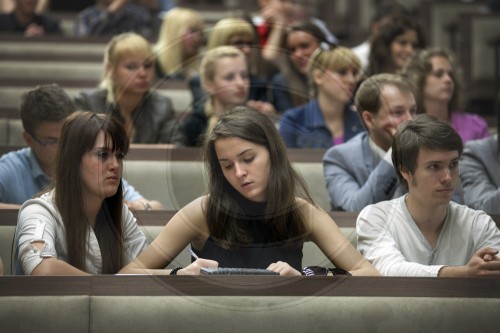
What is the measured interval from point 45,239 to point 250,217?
431 millimetres

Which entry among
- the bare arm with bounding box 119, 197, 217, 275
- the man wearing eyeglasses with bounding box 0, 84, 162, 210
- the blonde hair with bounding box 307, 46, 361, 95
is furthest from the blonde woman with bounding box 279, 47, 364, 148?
the bare arm with bounding box 119, 197, 217, 275

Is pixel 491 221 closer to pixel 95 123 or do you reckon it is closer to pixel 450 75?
pixel 95 123

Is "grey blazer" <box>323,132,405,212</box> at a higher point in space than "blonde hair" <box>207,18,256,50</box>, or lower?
lower

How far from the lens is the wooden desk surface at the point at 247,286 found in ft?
7.82

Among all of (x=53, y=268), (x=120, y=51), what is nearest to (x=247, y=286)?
(x=53, y=268)

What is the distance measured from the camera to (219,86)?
410cm

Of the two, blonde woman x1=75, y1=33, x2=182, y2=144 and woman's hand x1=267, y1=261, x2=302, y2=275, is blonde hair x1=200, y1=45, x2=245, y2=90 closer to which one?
blonde woman x1=75, y1=33, x2=182, y2=144

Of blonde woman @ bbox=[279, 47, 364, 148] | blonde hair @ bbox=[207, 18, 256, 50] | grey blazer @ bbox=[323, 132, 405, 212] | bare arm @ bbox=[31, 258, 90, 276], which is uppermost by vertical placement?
blonde hair @ bbox=[207, 18, 256, 50]

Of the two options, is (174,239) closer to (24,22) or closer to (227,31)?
(227,31)

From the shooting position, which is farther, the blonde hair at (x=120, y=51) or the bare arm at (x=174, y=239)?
the blonde hair at (x=120, y=51)

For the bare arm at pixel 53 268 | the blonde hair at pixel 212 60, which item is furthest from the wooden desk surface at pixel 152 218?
the blonde hair at pixel 212 60

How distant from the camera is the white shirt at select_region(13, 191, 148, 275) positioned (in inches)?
104

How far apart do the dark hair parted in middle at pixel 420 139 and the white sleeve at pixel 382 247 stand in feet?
0.40

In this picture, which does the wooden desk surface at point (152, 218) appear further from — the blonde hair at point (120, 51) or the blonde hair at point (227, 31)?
the blonde hair at point (227, 31)
